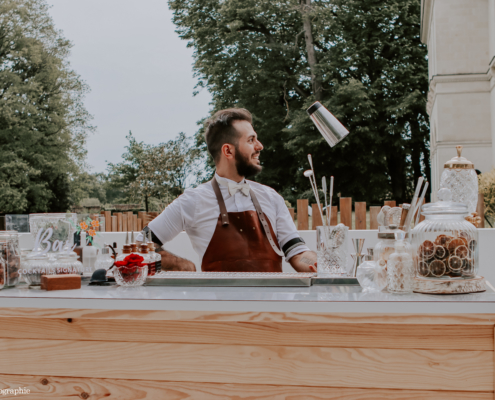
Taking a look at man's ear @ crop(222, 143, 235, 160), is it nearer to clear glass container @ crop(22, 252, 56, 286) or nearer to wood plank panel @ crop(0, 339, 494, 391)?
clear glass container @ crop(22, 252, 56, 286)

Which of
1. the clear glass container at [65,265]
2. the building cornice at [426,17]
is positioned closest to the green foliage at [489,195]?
the clear glass container at [65,265]

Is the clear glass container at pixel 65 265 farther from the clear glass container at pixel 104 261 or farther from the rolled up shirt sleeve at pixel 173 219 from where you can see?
the rolled up shirt sleeve at pixel 173 219

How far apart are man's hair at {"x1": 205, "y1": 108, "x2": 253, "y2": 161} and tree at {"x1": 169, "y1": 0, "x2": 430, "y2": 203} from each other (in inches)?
534

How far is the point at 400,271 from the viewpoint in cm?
127

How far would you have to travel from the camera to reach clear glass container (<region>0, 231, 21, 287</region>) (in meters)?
1.48

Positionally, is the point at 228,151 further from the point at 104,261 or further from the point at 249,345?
the point at 249,345

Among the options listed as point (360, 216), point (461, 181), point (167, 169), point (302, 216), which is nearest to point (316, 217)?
point (302, 216)

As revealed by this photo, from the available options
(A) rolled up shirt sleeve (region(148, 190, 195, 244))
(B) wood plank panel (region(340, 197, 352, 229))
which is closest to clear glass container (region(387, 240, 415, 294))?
(A) rolled up shirt sleeve (region(148, 190, 195, 244))

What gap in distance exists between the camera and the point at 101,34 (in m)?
31.2

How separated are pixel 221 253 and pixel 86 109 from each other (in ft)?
69.1

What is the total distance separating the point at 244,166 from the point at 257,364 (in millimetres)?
1476

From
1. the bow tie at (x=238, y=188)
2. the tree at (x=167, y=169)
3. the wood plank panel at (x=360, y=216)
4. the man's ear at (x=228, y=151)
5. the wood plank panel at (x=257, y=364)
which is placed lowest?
the wood plank panel at (x=257, y=364)

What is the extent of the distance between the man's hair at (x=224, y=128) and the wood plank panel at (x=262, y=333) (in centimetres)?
150

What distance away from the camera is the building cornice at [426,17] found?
1378 centimetres
